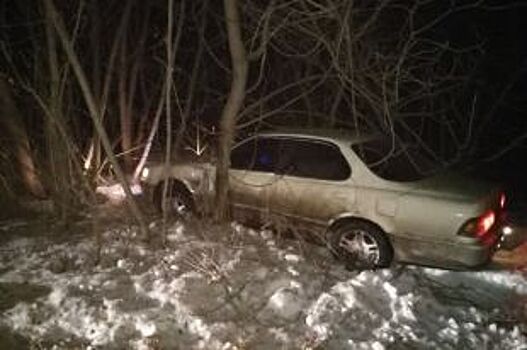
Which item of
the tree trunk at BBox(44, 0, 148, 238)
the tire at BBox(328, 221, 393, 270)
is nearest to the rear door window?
the tire at BBox(328, 221, 393, 270)

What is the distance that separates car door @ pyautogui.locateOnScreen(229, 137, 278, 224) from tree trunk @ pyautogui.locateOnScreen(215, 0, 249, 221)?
0.42 ft

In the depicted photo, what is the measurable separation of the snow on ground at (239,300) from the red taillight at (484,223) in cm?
53

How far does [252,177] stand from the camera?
8.07 meters

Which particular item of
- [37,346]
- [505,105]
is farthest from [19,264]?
[505,105]

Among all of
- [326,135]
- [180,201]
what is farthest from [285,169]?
[180,201]

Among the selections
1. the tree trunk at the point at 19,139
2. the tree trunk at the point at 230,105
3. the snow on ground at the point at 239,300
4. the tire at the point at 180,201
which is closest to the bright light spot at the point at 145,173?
the tire at the point at 180,201

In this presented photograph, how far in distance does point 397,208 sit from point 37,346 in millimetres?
3859

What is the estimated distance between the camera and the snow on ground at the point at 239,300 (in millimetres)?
5598

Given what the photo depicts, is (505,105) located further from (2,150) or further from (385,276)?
(2,150)

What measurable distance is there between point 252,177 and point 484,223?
285cm

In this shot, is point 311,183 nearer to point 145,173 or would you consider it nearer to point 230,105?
point 230,105

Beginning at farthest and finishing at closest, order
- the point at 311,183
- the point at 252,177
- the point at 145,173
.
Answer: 1. the point at 145,173
2. the point at 252,177
3. the point at 311,183

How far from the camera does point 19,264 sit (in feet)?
23.2

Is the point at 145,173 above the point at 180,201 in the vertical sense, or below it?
above
